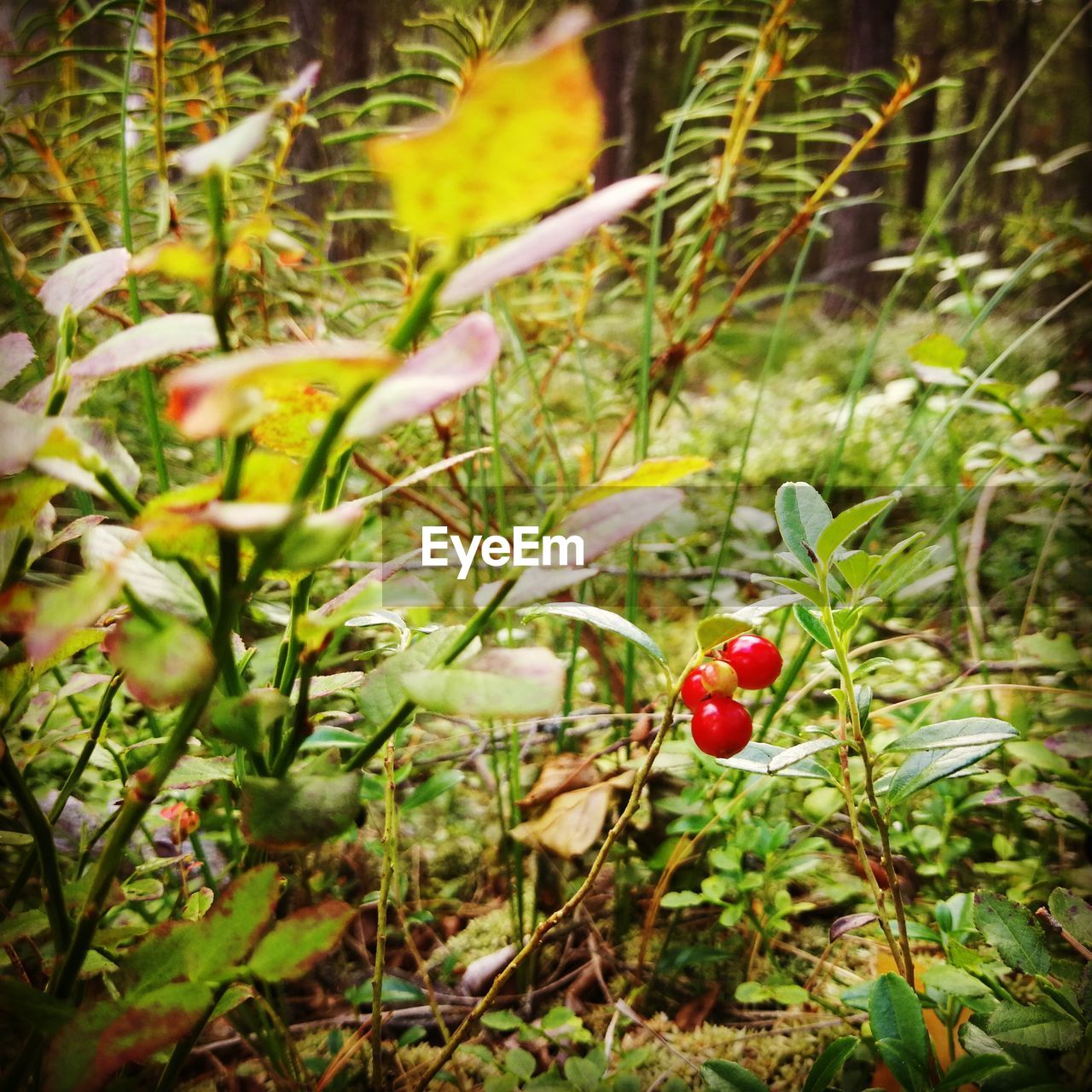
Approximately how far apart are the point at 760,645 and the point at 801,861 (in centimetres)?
30

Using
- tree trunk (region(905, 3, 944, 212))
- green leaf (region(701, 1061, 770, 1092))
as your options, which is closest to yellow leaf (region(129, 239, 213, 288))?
green leaf (region(701, 1061, 770, 1092))

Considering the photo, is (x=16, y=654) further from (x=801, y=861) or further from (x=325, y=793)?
(x=801, y=861)

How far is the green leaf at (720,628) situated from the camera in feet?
1.08

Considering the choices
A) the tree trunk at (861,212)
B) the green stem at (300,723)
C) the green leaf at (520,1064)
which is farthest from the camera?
the tree trunk at (861,212)

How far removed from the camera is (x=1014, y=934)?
0.39m

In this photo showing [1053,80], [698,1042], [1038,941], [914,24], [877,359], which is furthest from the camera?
[1053,80]

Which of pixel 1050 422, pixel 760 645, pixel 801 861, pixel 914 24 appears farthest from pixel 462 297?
pixel 914 24

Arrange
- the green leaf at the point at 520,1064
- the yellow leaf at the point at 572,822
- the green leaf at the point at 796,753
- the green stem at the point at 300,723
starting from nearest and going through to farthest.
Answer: the green stem at the point at 300,723, the green leaf at the point at 796,753, the green leaf at the point at 520,1064, the yellow leaf at the point at 572,822

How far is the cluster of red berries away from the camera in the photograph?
380 mm

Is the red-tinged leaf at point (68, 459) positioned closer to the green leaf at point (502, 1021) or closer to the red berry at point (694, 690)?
the red berry at point (694, 690)

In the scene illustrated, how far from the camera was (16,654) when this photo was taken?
259 millimetres

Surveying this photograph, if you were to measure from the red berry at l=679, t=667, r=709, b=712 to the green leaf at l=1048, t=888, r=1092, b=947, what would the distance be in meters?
0.22

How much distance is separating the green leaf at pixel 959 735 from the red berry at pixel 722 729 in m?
0.08

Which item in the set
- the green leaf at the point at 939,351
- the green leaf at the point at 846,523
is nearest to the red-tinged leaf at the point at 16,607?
the green leaf at the point at 846,523
